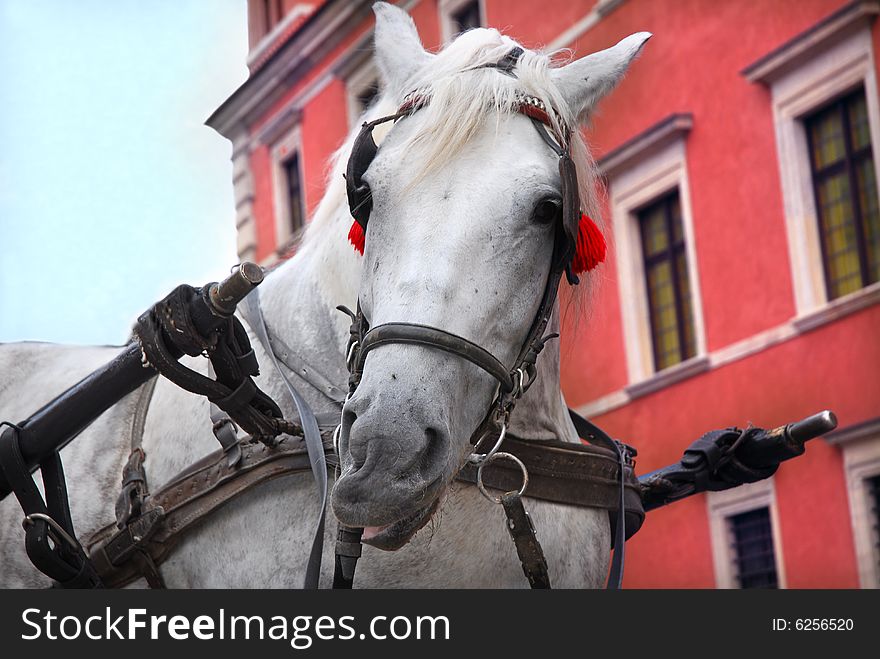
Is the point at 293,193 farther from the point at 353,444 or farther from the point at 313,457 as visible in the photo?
the point at 353,444

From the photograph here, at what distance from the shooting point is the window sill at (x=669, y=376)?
14.0 m

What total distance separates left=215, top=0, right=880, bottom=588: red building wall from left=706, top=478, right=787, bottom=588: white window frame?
0.31 feet

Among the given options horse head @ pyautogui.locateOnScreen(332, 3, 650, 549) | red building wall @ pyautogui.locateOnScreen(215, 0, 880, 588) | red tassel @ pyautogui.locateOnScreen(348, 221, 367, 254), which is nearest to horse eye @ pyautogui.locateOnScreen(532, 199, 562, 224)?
horse head @ pyautogui.locateOnScreen(332, 3, 650, 549)

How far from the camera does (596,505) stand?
3074 millimetres

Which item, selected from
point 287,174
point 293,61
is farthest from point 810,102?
point 293,61

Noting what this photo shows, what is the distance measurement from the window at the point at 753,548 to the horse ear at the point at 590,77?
10991 millimetres

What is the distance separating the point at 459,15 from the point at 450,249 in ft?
51.4

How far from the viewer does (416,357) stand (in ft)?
7.75

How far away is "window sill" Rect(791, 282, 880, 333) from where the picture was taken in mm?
12180

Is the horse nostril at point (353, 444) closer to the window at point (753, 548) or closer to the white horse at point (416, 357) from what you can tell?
the white horse at point (416, 357)

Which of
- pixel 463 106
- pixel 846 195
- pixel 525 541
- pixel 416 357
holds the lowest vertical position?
pixel 525 541

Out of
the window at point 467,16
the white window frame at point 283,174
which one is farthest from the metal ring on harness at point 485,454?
the window at point 467,16

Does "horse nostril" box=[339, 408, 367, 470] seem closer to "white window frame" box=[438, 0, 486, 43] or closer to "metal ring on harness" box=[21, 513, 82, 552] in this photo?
"metal ring on harness" box=[21, 513, 82, 552]

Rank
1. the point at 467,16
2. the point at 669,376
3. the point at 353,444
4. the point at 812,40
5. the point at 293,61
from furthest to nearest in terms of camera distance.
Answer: the point at 293,61
the point at 467,16
the point at 669,376
the point at 812,40
the point at 353,444
